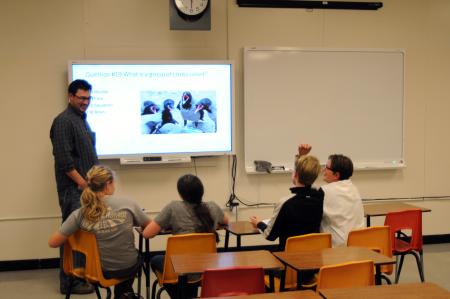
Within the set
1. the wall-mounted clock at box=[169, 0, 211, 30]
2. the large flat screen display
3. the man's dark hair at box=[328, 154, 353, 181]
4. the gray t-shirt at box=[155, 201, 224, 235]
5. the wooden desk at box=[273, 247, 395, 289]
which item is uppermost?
the wall-mounted clock at box=[169, 0, 211, 30]

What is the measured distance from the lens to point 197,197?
309 cm

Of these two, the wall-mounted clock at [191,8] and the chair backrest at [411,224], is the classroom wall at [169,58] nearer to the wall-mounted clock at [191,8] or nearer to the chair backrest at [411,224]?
the wall-mounted clock at [191,8]

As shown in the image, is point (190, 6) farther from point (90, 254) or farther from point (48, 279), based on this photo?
point (48, 279)

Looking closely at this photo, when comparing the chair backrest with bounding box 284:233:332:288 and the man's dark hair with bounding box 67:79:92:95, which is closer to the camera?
the chair backrest with bounding box 284:233:332:288

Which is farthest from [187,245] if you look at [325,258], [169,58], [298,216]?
[169,58]

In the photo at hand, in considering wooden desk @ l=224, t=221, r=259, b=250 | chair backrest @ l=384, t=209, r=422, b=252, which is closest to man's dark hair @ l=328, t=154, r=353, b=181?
chair backrest @ l=384, t=209, r=422, b=252

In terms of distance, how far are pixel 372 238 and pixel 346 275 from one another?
0.91 m

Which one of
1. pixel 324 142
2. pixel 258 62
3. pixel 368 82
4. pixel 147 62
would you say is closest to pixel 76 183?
pixel 147 62

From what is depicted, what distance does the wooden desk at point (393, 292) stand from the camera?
1922mm

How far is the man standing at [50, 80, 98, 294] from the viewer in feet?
12.8

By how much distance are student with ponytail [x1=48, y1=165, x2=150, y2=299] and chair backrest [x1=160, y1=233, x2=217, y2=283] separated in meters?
0.23

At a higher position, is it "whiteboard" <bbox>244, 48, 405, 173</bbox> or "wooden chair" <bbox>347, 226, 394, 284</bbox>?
"whiteboard" <bbox>244, 48, 405, 173</bbox>

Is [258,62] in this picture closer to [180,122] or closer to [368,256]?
[180,122]

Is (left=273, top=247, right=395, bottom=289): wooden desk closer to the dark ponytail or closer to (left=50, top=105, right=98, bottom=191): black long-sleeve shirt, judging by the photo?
the dark ponytail
